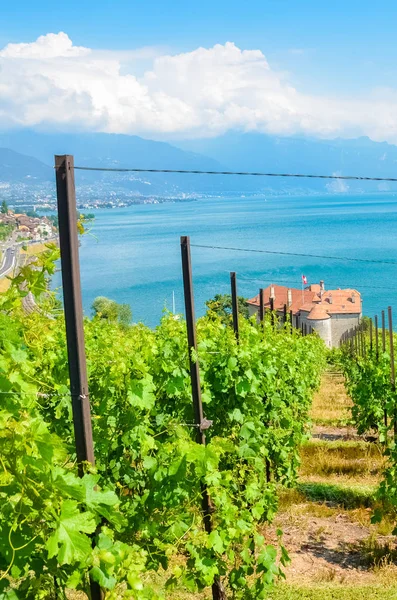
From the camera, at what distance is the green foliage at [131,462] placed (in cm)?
228

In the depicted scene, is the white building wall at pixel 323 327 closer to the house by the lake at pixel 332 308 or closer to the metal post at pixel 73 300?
the house by the lake at pixel 332 308

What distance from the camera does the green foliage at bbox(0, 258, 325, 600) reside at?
89.8 inches

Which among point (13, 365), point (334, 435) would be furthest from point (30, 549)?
point (334, 435)

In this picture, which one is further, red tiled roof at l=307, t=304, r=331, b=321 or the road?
red tiled roof at l=307, t=304, r=331, b=321

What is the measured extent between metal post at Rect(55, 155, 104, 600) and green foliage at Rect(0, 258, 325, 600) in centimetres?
14

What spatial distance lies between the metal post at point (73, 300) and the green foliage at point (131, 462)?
0.14m

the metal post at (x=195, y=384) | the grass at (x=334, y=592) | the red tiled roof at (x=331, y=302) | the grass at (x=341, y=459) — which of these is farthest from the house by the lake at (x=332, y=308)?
the metal post at (x=195, y=384)

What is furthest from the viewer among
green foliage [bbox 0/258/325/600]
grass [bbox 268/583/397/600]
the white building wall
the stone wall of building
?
the stone wall of building

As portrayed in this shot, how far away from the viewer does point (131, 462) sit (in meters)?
5.00

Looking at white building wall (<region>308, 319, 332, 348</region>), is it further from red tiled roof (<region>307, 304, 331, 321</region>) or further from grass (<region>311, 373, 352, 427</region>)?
grass (<region>311, 373, 352, 427</region>)

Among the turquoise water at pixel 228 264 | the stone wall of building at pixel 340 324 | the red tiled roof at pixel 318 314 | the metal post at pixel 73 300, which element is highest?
the metal post at pixel 73 300

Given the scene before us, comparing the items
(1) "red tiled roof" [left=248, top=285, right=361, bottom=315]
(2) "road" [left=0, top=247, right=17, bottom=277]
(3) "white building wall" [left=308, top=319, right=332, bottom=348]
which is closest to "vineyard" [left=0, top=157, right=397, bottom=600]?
(2) "road" [left=0, top=247, right=17, bottom=277]

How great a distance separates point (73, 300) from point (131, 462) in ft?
7.80

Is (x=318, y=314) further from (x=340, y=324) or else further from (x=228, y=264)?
(x=228, y=264)
